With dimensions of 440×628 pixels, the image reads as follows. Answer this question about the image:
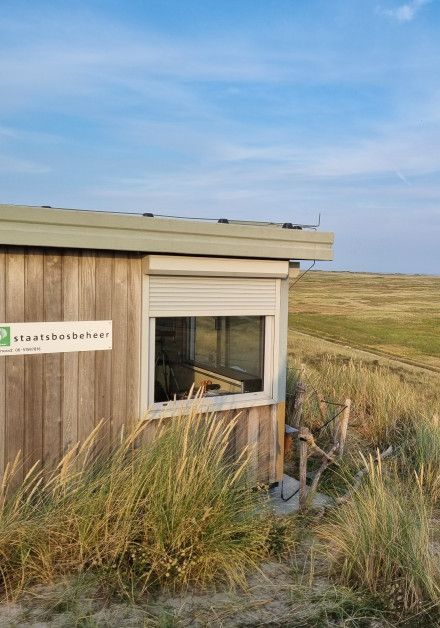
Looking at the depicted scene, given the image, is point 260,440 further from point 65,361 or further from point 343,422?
point 65,361

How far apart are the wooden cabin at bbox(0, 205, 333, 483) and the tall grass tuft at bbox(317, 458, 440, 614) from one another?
171 cm

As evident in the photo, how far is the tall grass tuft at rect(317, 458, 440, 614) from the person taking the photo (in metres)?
4.08

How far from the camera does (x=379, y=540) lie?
14.4ft

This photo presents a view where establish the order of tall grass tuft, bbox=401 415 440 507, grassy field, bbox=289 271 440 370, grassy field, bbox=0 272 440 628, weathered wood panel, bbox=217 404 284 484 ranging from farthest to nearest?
grassy field, bbox=289 271 440 370, tall grass tuft, bbox=401 415 440 507, weathered wood panel, bbox=217 404 284 484, grassy field, bbox=0 272 440 628

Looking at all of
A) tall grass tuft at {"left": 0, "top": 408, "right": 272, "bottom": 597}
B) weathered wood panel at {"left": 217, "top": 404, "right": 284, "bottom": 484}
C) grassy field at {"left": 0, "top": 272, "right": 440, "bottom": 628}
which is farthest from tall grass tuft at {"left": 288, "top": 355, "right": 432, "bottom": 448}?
tall grass tuft at {"left": 0, "top": 408, "right": 272, "bottom": 597}

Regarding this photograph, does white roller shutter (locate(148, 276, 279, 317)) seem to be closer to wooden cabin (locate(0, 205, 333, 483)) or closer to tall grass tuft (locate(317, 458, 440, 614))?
wooden cabin (locate(0, 205, 333, 483))

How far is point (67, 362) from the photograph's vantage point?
16.7 ft

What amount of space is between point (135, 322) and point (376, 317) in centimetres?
3115

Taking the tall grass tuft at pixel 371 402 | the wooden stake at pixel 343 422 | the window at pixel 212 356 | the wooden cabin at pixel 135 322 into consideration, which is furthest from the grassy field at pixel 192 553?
the tall grass tuft at pixel 371 402

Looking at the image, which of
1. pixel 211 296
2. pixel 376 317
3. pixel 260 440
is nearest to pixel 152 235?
pixel 211 296

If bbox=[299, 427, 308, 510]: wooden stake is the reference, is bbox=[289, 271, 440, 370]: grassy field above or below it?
below

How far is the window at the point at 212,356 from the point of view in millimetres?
5723

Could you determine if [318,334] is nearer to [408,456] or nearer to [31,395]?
[408,456]

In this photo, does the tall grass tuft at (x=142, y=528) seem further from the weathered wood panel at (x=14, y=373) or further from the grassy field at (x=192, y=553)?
the weathered wood panel at (x=14, y=373)
